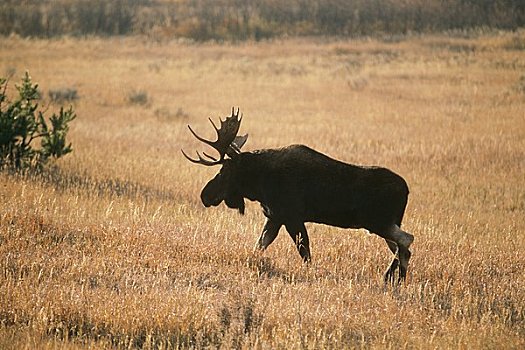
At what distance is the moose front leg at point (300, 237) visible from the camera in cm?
911

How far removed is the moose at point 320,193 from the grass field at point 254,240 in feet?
1.51

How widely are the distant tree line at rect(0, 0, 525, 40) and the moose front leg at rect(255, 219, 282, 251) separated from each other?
4076 centimetres

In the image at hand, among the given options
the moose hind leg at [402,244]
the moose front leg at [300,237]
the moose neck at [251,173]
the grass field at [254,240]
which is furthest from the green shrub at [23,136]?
the moose hind leg at [402,244]

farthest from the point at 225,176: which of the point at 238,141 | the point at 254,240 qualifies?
the point at 254,240

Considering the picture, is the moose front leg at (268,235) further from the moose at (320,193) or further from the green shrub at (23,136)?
the green shrub at (23,136)

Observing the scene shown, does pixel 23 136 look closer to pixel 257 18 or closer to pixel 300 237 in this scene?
pixel 300 237

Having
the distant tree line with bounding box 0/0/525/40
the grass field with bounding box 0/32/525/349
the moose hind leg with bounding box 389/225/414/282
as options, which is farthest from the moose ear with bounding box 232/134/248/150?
the distant tree line with bounding box 0/0/525/40

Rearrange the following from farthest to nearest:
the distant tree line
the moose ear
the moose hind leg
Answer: the distant tree line < the moose ear < the moose hind leg

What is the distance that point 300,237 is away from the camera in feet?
30.1

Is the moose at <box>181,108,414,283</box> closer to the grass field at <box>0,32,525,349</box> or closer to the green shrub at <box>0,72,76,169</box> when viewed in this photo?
the grass field at <box>0,32,525,349</box>

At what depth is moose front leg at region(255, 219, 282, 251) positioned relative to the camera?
938 centimetres

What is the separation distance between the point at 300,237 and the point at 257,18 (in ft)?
153

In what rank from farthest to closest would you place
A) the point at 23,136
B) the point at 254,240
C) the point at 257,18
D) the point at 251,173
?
the point at 257,18, the point at 23,136, the point at 254,240, the point at 251,173

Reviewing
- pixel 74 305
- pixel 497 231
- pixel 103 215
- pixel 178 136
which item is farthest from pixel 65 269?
pixel 178 136
